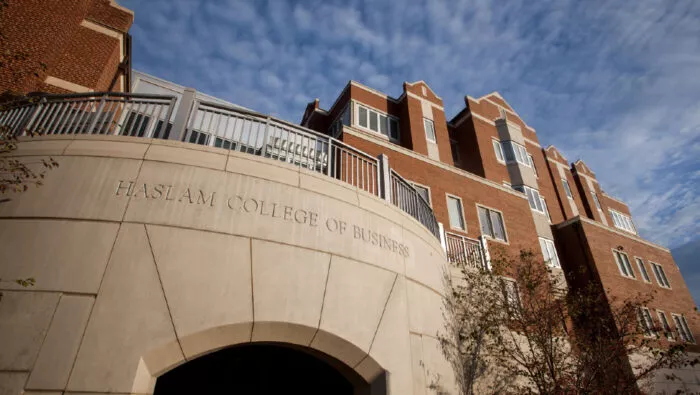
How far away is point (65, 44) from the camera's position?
44.9 ft

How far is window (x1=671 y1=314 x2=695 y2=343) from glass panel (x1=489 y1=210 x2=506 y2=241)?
14.7m

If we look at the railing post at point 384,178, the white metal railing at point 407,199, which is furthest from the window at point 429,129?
the railing post at point 384,178

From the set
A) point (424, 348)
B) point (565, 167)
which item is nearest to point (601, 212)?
point (565, 167)

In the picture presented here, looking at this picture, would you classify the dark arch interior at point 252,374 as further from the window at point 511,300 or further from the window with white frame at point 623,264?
the window with white frame at point 623,264

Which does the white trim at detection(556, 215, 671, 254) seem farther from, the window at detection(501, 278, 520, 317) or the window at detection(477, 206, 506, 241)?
the window at detection(501, 278, 520, 317)

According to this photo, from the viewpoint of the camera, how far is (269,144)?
7473 mm

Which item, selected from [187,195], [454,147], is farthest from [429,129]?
[187,195]

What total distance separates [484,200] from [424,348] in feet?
55.2

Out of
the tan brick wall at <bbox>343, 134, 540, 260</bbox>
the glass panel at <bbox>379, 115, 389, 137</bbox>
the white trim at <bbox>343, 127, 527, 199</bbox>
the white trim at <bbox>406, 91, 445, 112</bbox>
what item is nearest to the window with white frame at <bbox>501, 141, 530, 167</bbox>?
the white trim at <bbox>343, 127, 527, 199</bbox>

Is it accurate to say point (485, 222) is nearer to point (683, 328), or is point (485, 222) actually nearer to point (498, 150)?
point (498, 150)

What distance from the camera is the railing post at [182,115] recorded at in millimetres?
6266

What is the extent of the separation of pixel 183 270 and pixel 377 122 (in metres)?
20.8

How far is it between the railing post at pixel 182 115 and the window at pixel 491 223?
A: 58.9ft

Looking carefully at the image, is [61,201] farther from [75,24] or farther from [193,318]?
[75,24]
